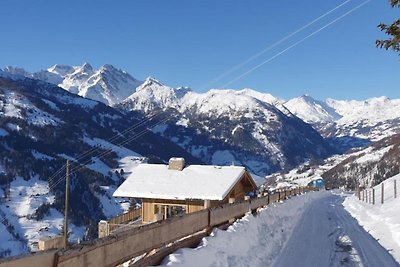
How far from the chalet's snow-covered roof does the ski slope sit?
36.9 ft

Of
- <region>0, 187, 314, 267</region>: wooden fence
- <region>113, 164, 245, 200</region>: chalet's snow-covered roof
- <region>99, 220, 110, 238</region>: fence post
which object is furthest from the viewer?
<region>113, 164, 245, 200</region>: chalet's snow-covered roof

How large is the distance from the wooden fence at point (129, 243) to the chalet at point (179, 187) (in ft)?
60.5

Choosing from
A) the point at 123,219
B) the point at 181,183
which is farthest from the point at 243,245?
the point at 181,183

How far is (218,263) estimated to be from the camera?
9336 mm

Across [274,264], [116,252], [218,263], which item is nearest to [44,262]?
[116,252]

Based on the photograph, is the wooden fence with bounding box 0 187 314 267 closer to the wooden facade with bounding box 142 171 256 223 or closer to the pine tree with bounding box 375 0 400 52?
the pine tree with bounding box 375 0 400 52

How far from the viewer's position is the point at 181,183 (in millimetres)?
32281

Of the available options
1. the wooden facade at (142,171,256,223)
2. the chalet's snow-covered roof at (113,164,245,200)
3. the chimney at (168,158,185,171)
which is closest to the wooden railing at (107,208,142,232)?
the wooden facade at (142,171,256,223)

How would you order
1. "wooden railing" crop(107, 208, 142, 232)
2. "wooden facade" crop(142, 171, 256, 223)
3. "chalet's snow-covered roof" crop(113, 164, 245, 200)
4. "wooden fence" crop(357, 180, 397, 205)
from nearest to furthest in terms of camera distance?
"wooden railing" crop(107, 208, 142, 232) → "chalet's snow-covered roof" crop(113, 164, 245, 200) → "wooden facade" crop(142, 171, 256, 223) → "wooden fence" crop(357, 180, 397, 205)

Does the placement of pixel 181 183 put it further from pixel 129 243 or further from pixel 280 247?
pixel 129 243

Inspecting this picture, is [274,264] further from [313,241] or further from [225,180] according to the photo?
[225,180]

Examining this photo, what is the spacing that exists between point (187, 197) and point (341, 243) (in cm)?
1613

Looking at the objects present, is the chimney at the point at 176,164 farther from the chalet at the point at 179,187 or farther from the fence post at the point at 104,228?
the fence post at the point at 104,228

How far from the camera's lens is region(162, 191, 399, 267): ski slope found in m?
9.59
